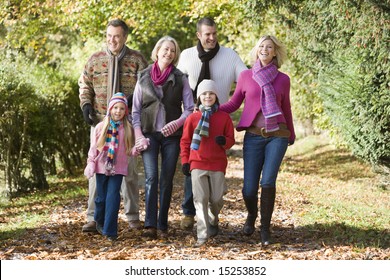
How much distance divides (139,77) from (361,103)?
673 cm

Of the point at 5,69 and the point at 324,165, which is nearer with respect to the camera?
the point at 5,69

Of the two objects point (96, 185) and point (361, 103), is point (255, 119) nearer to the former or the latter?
point (96, 185)

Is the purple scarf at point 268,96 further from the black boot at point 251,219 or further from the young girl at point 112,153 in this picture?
the young girl at point 112,153

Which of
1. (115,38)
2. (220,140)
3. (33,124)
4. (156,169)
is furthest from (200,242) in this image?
(33,124)

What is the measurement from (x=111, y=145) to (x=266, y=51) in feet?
6.32

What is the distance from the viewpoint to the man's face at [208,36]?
8.24 metres

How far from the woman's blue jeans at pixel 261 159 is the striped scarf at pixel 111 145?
4.59 ft

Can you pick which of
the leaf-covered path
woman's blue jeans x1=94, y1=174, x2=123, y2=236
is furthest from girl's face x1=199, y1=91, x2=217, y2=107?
the leaf-covered path

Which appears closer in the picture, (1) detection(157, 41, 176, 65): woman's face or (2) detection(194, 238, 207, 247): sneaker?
(2) detection(194, 238, 207, 247): sneaker

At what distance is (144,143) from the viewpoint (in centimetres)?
777

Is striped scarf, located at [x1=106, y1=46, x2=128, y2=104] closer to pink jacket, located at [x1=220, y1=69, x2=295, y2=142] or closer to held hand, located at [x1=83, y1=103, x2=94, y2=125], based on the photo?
held hand, located at [x1=83, y1=103, x2=94, y2=125]

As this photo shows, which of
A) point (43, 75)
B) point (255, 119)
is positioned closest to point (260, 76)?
point (255, 119)

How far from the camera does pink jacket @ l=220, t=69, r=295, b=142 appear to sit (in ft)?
25.2

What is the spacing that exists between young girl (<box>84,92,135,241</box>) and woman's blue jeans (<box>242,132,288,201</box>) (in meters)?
1.28
